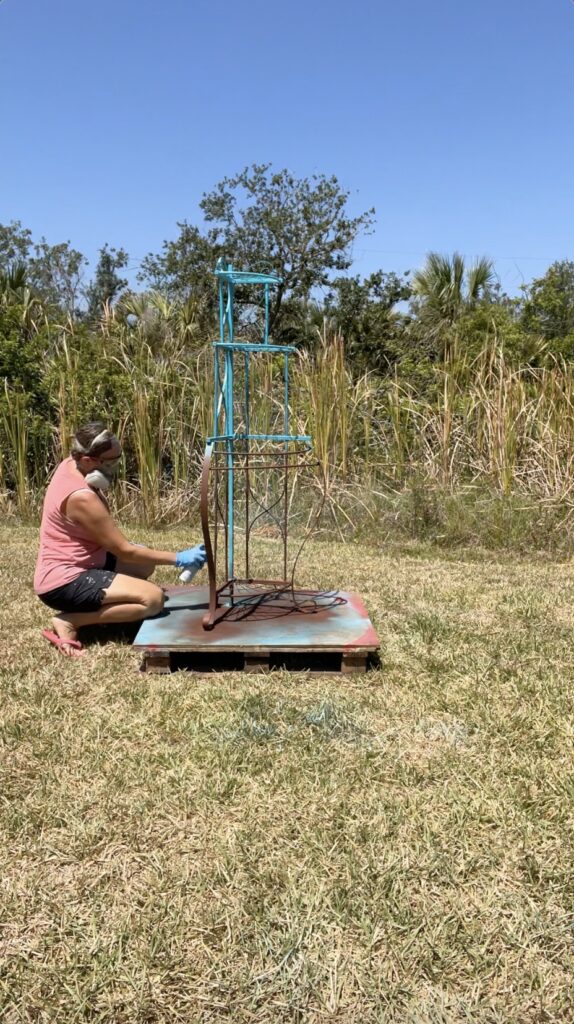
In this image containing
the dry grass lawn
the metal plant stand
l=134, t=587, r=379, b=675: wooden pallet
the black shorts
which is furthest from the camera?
the black shorts

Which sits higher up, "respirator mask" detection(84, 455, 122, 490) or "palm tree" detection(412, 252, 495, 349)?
"palm tree" detection(412, 252, 495, 349)

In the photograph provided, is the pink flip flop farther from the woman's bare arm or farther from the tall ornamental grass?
the tall ornamental grass

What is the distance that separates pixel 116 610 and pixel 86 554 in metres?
0.36

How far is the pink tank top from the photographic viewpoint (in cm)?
398

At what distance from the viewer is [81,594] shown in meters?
4.00

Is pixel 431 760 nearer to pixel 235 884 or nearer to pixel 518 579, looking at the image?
pixel 235 884

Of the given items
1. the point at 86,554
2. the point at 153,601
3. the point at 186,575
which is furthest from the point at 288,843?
the point at 86,554

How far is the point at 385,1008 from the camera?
5.46 feet

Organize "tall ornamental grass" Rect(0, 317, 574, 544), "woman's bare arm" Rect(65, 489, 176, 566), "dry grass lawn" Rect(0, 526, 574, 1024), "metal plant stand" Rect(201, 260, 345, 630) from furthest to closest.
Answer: "tall ornamental grass" Rect(0, 317, 574, 544) → "woman's bare arm" Rect(65, 489, 176, 566) → "metal plant stand" Rect(201, 260, 345, 630) → "dry grass lawn" Rect(0, 526, 574, 1024)

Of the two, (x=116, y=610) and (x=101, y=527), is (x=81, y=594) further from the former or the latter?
(x=101, y=527)

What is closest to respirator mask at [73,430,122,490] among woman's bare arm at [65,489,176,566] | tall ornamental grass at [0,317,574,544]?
woman's bare arm at [65,489,176,566]

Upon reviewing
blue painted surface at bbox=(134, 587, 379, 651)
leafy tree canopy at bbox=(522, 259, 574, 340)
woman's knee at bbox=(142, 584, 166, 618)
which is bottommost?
blue painted surface at bbox=(134, 587, 379, 651)

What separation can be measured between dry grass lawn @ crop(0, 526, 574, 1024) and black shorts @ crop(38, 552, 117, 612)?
319 mm

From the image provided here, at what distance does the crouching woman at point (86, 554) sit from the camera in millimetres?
3922
